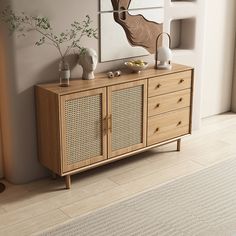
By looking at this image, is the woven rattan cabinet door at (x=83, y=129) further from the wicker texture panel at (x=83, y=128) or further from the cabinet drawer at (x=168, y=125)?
the cabinet drawer at (x=168, y=125)

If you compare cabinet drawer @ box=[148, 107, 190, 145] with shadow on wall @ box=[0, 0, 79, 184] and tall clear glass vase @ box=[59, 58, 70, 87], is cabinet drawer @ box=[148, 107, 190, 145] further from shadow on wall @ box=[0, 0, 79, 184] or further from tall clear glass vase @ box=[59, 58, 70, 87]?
shadow on wall @ box=[0, 0, 79, 184]

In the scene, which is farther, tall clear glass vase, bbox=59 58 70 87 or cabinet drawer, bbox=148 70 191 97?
cabinet drawer, bbox=148 70 191 97

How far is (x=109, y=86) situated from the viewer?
312cm

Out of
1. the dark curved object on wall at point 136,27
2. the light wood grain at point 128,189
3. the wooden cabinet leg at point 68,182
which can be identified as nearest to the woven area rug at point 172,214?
the light wood grain at point 128,189

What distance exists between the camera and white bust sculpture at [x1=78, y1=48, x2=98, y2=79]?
317cm

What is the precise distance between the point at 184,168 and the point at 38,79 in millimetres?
1292

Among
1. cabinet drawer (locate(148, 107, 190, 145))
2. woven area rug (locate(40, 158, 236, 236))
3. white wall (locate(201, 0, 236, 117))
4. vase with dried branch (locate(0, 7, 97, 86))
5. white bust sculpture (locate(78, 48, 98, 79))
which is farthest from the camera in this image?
white wall (locate(201, 0, 236, 117))

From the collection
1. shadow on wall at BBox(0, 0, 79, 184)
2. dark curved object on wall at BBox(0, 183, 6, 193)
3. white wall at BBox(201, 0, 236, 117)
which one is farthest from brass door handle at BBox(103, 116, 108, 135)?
white wall at BBox(201, 0, 236, 117)

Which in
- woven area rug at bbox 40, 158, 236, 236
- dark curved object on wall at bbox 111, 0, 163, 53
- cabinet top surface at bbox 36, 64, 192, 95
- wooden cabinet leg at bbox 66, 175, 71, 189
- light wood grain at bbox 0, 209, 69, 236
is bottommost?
light wood grain at bbox 0, 209, 69, 236

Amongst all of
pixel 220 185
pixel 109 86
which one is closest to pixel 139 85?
pixel 109 86

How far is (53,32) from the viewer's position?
3109 millimetres

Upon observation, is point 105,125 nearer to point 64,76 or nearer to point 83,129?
point 83,129

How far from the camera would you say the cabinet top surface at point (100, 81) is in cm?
298

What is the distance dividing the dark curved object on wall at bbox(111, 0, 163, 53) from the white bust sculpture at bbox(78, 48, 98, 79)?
40 centimetres
